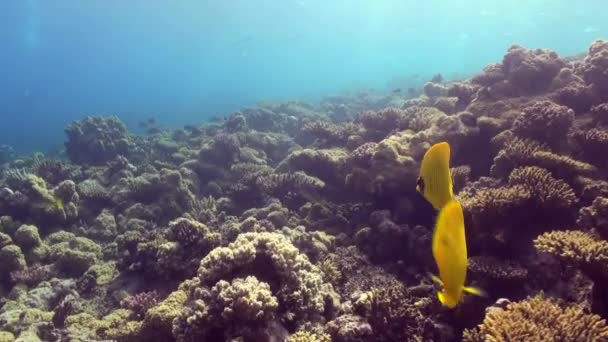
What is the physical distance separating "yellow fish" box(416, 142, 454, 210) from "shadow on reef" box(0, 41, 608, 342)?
6.36ft

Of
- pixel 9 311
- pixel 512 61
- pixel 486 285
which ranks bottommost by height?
pixel 9 311

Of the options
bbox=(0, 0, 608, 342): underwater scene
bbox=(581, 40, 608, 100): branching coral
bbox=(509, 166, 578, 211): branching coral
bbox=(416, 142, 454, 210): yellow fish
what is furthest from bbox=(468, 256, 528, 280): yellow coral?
bbox=(581, 40, 608, 100): branching coral

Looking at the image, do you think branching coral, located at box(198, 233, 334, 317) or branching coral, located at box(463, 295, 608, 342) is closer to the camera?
branching coral, located at box(463, 295, 608, 342)

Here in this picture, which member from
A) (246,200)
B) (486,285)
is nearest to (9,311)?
(246,200)

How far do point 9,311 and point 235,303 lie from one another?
5.82m

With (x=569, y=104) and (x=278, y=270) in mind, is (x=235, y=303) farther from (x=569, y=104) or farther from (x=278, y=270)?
(x=569, y=104)

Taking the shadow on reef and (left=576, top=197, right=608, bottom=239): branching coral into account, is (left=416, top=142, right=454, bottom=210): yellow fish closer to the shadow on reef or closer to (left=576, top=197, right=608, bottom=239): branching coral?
the shadow on reef

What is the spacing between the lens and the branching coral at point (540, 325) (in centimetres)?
352

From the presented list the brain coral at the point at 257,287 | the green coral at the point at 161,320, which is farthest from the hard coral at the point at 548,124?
the green coral at the point at 161,320

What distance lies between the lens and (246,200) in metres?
11.5

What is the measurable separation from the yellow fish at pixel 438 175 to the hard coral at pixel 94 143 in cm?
1732

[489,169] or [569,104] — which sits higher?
[569,104]

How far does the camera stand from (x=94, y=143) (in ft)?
56.9

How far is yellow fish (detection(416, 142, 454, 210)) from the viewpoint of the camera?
2391 mm
